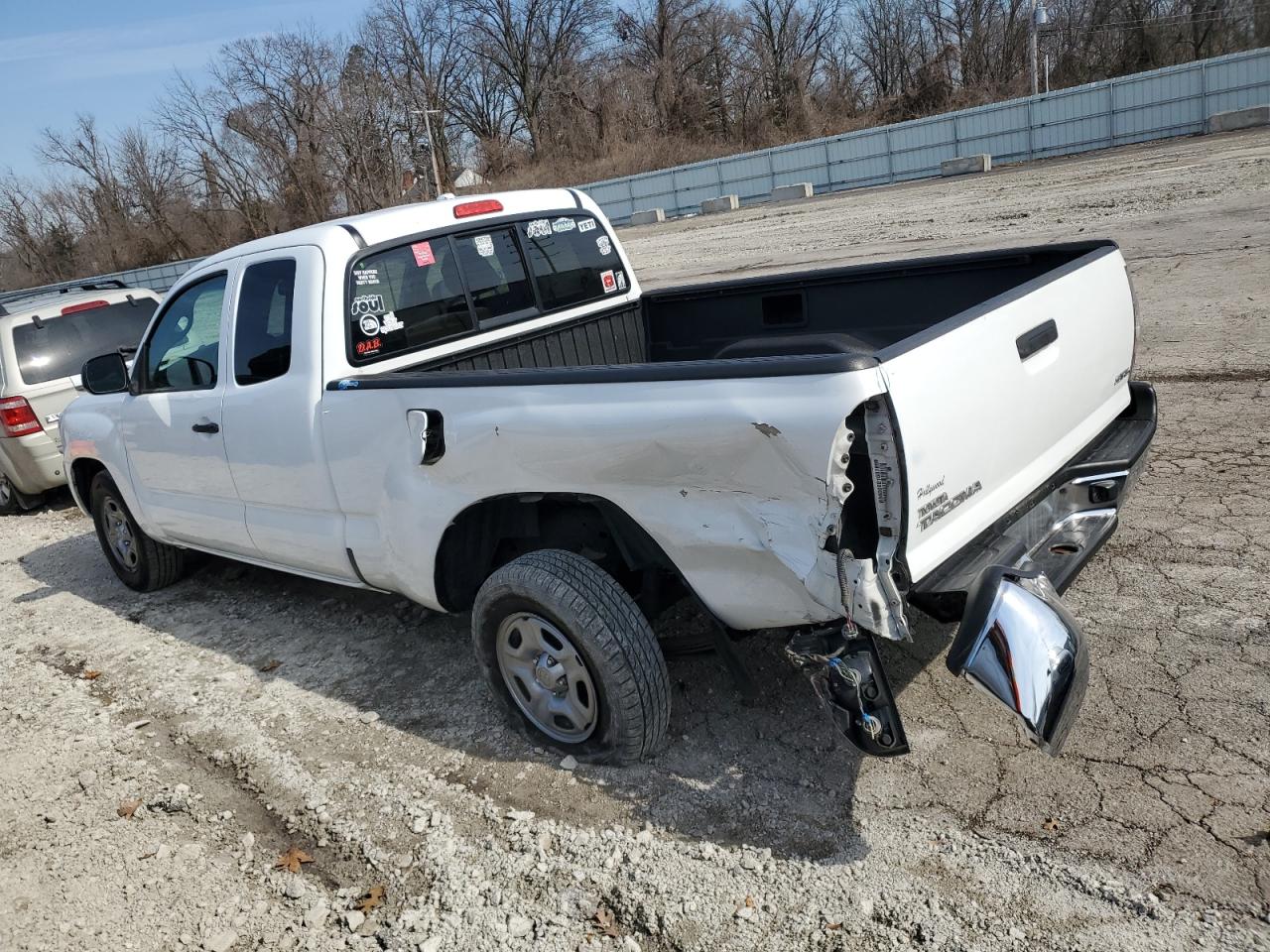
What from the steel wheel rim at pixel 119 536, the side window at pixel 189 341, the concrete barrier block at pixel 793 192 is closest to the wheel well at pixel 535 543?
the side window at pixel 189 341

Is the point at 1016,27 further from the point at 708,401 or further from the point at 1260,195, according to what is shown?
the point at 708,401

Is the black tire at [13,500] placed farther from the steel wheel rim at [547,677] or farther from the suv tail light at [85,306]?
the steel wheel rim at [547,677]

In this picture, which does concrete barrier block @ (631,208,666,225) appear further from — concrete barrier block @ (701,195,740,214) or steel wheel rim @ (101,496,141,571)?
steel wheel rim @ (101,496,141,571)

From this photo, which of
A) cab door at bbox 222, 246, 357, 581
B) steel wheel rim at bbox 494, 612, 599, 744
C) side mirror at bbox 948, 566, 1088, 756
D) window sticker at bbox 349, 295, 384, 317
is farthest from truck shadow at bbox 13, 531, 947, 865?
window sticker at bbox 349, 295, 384, 317

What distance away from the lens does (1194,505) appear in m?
4.91

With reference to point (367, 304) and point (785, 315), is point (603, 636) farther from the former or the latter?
point (785, 315)

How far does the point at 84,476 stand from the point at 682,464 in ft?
16.2

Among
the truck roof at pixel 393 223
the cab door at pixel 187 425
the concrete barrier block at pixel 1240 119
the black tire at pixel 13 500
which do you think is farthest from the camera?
the concrete barrier block at pixel 1240 119

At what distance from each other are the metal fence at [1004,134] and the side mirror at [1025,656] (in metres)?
25.9

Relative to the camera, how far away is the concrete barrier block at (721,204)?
32.1 metres

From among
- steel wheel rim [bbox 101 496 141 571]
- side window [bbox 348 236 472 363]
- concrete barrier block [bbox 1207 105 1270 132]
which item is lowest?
steel wheel rim [bbox 101 496 141 571]

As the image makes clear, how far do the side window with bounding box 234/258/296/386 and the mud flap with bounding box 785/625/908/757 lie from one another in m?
2.57

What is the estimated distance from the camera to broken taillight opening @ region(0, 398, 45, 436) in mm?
8156

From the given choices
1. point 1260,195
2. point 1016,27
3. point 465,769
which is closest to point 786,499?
point 465,769
